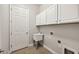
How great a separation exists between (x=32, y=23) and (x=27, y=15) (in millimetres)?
204

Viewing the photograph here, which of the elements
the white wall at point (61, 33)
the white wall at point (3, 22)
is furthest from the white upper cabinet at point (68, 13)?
the white wall at point (3, 22)

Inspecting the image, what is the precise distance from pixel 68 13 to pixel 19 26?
100cm

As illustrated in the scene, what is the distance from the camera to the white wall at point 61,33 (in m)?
1.33

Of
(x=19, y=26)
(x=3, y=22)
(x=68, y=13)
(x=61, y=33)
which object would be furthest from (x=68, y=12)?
(x=3, y=22)

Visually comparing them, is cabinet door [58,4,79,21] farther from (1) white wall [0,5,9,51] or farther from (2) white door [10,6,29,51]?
(1) white wall [0,5,9,51]

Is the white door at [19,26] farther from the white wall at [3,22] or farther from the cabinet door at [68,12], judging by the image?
the cabinet door at [68,12]

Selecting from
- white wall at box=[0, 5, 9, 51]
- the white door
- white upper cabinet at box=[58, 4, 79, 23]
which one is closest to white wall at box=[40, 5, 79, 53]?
white upper cabinet at box=[58, 4, 79, 23]

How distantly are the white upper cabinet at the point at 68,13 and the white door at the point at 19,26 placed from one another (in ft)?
2.32

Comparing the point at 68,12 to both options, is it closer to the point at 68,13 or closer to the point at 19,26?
the point at 68,13

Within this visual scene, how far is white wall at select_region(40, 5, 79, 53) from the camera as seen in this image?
1332 mm

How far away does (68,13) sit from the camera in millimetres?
1225

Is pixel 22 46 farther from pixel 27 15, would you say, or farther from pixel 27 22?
pixel 27 15

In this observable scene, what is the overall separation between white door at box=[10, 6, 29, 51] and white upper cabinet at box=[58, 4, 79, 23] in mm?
708

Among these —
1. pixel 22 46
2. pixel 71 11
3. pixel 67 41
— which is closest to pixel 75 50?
pixel 67 41
